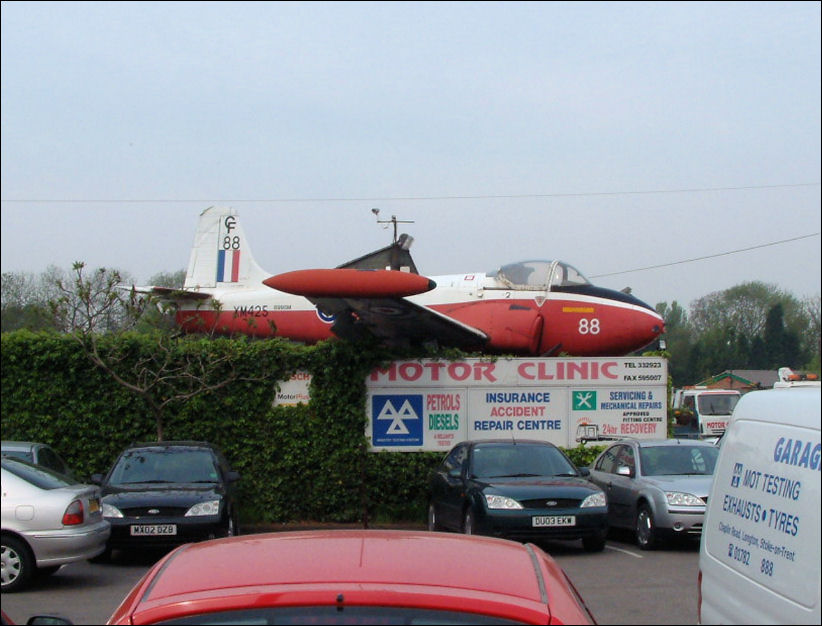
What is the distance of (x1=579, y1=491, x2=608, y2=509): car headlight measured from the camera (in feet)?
47.3

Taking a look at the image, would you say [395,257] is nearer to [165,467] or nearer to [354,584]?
[165,467]

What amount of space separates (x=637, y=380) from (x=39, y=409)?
464 inches

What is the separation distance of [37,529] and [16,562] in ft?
1.41

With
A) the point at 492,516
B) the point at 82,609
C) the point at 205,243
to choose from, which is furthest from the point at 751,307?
the point at 205,243

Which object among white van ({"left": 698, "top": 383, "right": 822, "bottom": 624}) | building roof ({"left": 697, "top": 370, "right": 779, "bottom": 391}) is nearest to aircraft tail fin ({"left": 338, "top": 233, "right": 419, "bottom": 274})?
building roof ({"left": 697, "top": 370, "right": 779, "bottom": 391})

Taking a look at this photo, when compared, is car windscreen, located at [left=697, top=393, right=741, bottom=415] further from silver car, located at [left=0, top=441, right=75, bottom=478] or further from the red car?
the red car

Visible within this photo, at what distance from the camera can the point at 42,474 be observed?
1166 centimetres

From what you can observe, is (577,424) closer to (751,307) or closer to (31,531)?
(751,307)

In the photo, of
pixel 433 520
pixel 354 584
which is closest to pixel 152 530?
pixel 433 520

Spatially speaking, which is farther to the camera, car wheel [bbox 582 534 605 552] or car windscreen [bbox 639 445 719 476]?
car windscreen [bbox 639 445 719 476]

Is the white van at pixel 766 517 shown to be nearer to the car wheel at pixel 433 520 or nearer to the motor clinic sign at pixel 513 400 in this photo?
the car wheel at pixel 433 520

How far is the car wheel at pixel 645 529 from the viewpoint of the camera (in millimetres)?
14695

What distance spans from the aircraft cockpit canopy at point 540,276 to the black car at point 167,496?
981 cm

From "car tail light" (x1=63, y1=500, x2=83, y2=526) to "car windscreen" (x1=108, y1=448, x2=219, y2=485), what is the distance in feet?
12.4
